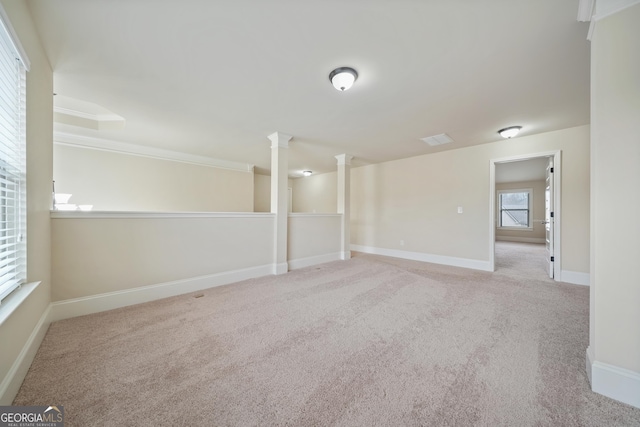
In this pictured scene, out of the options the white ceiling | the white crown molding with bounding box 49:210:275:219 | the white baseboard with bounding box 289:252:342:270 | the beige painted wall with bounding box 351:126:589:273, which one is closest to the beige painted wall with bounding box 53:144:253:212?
the white ceiling

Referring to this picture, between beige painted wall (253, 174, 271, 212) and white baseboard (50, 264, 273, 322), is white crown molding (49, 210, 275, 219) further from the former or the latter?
beige painted wall (253, 174, 271, 212)

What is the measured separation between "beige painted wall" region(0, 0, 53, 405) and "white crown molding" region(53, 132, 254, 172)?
276cm

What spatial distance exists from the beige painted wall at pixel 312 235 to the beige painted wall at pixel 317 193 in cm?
200

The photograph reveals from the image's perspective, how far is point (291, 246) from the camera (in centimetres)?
438

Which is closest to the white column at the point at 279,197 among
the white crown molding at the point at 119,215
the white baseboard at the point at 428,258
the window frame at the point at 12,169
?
the white crown molding at the point at 119,215

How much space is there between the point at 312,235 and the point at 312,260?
1.70ft

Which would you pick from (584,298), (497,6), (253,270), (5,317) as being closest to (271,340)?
(5,317)

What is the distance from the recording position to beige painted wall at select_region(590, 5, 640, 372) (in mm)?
1299

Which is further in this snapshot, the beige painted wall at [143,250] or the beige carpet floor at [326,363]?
the beige painted wall at [143,250]

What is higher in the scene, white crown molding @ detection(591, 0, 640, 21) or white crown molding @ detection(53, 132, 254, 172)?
white crown molding @ detection(53, 132, 254, 172)

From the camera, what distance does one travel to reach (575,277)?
346cm

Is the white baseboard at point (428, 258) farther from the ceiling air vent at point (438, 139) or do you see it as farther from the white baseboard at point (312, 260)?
the ceiling air vent at point (438, 139)

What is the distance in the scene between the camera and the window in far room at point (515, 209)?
328 inches

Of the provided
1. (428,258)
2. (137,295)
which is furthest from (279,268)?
(428,258)
